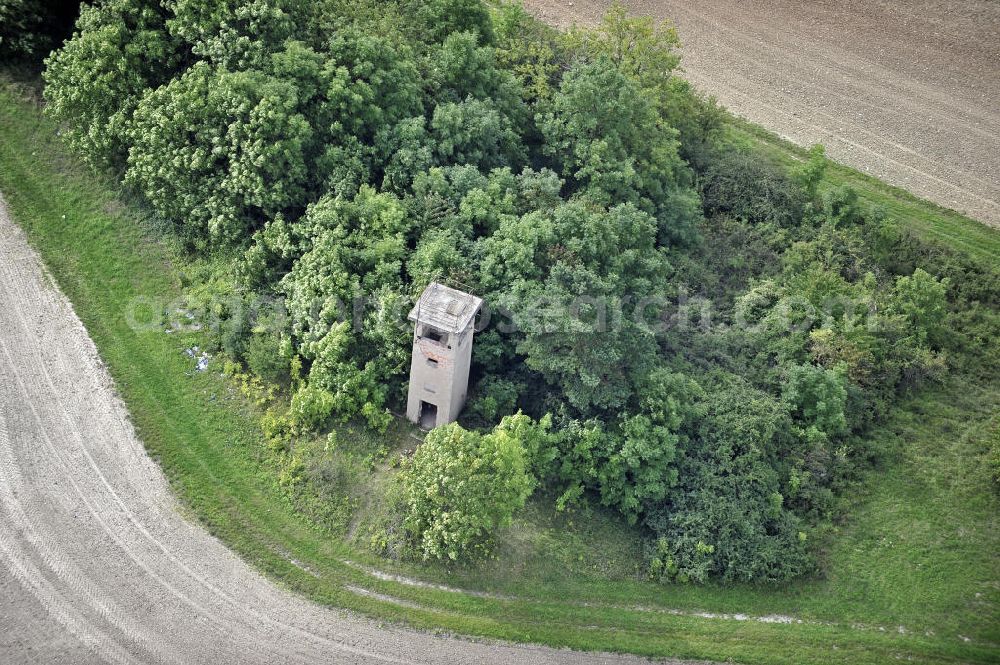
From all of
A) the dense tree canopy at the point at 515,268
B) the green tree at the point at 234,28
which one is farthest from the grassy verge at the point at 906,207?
the green tree at the point at 234,28

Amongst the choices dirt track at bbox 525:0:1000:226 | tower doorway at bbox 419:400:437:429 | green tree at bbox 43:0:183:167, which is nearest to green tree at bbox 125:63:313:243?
green tree at bbox 43:0:183:167

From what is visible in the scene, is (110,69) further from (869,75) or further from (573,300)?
(869,75)

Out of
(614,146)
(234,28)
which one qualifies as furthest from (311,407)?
(614,146)

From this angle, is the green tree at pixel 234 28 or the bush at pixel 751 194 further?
the bush at pixel 751 194

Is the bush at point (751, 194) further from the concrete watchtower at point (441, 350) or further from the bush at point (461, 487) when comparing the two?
the bush at point (461, 487)

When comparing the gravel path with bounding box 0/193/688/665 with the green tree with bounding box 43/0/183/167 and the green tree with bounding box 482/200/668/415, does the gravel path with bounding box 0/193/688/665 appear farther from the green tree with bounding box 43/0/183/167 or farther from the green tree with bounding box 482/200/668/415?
the green tree with bounding box 43/0/183/167
